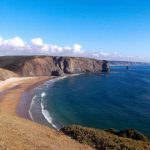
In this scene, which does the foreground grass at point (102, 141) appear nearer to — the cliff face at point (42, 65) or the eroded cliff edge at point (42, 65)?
the eroded cliff edge at point (42, 65)

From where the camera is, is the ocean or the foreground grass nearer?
the foreground grass

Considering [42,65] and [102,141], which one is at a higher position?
[102,141]

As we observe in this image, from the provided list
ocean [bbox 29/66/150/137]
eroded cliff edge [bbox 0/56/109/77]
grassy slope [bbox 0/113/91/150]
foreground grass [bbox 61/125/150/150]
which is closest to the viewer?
grassy slope [bbox 0/113/91/150]

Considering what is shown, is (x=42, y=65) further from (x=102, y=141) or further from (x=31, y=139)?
(x=31, y=139)

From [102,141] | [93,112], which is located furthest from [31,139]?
[93,112]

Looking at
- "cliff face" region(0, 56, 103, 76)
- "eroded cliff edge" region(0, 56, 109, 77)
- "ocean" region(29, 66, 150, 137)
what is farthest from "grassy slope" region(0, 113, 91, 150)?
"cliff face" region(0, 56, 103, 76)

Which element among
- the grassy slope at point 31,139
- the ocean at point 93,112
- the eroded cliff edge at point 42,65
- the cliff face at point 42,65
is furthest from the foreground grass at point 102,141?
the cliff face at point 42,65

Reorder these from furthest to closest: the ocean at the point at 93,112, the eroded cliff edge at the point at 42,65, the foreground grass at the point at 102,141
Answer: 1. the eroded cliff edge at the point at 42,65
2. the ocean at the point at 93,112
3. the foreground grass at the point at 102,141

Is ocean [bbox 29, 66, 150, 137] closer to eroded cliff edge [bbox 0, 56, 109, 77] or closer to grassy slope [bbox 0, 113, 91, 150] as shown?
grassy slope [bbox 0, 113, 91, 150]

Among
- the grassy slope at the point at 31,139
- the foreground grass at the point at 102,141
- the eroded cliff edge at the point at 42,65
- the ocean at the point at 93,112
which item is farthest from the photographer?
the eroded cliff edge at the point at 42,65

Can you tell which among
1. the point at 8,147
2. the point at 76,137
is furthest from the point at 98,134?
the point at 8,147
